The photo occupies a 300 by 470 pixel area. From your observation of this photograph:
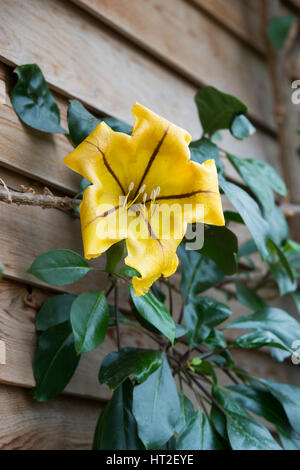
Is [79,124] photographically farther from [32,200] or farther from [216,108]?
[216,108]

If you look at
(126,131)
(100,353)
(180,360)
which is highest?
(126,131)

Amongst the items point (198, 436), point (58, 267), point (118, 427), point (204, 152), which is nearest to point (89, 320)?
point (58, 267)

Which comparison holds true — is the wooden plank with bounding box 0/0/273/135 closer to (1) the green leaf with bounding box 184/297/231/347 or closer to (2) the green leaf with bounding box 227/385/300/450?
(1) the green leaf with bounding box 184/297/231/347

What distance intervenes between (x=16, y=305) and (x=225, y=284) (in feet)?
2.28

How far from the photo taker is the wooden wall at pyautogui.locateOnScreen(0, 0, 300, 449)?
97 cm

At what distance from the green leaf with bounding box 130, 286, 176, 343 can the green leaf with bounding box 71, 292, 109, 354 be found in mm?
72

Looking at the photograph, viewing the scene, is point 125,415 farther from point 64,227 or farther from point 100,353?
point 64,227

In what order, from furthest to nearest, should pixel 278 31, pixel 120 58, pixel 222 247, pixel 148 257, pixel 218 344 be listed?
pixel 278 31, pixel 120 58, pixel 218 344, pixel 222 247, pixel 148 257

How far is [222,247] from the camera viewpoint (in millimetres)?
1024

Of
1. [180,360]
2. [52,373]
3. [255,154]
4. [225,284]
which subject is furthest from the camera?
[255,154]

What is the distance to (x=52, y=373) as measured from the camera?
0.95 meters

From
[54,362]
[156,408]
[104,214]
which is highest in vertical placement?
[104,214]

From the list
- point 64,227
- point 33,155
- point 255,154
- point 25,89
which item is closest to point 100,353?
point 64,227

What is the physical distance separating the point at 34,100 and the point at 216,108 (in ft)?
1.36
